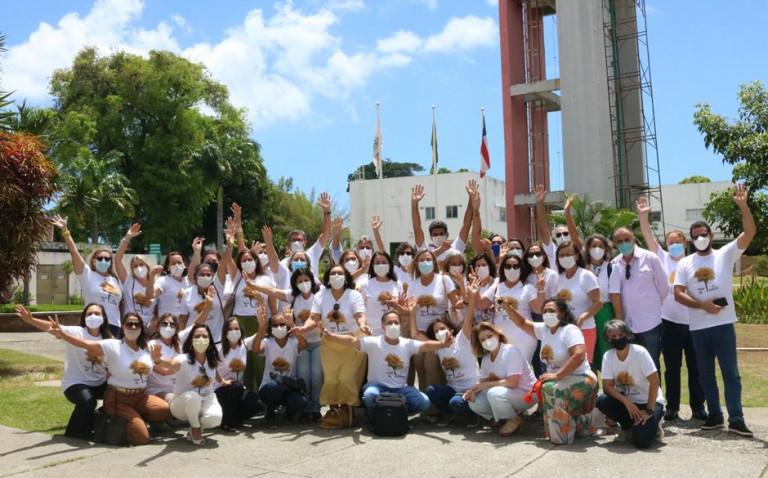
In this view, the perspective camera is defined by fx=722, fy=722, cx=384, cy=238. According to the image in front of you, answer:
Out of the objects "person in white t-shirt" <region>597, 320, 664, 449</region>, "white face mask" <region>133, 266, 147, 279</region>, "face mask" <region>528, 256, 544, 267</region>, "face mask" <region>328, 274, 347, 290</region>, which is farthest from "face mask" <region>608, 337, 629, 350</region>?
"white face mask" <region>133, 266, 147, 279</region>

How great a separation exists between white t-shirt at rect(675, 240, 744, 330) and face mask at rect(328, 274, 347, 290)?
3.49 m

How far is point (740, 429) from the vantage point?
22.3 feet

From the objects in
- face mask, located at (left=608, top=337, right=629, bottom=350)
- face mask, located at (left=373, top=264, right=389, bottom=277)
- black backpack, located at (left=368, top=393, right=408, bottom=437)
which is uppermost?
face mask, located at (left=373, top=264, right=389, bottom=277)

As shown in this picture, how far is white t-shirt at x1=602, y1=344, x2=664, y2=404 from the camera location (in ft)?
21.7

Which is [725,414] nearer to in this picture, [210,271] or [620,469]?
[620,469]

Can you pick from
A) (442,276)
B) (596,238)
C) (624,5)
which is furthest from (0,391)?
(624,5)

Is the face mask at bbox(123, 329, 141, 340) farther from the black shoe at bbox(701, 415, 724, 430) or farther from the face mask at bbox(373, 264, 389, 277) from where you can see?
the black shoe at bbox(701, 415, 724, 430)

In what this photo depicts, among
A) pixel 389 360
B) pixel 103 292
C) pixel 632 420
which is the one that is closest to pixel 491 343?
pixel 389 360

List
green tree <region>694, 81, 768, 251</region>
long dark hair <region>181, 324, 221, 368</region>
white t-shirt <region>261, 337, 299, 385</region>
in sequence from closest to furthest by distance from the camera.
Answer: long dark hair <region>181, 324, 221, 368</region> → white t-shirt <region>261, 337, 299, 385</region> → green tree <region>694, 81, 768, 251</region>

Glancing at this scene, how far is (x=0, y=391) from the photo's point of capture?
10.2 meters

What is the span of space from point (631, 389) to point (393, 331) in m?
2.40

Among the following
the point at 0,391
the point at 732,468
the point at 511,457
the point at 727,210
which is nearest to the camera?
the point at 732,468

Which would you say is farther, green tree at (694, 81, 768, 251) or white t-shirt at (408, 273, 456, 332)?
green tree at (694, 81, 768, 251)

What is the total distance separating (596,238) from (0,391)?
8.37 meters
